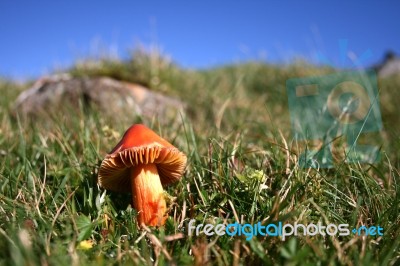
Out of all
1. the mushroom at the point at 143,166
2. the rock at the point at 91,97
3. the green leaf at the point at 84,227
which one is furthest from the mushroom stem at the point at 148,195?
the rock at the point at 91,97

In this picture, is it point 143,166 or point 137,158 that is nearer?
point 137,158

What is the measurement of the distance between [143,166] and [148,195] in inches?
6.0

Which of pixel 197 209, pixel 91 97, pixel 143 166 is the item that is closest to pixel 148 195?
pixel 143 166

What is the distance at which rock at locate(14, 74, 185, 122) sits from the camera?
421 cm

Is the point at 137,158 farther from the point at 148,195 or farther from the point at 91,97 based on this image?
the point at 91,97

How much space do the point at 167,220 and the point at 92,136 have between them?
1.25 metres

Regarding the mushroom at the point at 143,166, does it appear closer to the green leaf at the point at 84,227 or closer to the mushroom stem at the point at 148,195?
the mushroom stem at the point at 148,195

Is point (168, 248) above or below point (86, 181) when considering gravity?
below

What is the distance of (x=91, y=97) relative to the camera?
14.1ft

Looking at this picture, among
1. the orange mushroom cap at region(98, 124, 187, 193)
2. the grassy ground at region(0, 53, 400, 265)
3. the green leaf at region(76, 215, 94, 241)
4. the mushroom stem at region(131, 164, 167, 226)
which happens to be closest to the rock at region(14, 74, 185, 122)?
the grassy ground at region(0, 53, 400, 265)

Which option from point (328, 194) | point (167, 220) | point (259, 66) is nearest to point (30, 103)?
point (167, 220)

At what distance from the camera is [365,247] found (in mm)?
1372

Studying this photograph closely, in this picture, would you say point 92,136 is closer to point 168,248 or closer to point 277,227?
point 168,248

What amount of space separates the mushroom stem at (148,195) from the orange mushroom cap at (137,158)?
48 millimetres
